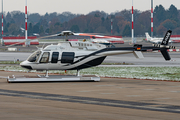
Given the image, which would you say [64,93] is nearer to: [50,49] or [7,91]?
[7,91]

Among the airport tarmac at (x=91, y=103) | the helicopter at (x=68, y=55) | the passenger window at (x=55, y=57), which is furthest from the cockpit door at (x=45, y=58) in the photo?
the airport tarmac at (x=91, y=103)

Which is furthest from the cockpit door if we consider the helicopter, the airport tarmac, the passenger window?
the airport tarmac

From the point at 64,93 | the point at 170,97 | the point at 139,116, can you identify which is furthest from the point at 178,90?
the point at 139,116

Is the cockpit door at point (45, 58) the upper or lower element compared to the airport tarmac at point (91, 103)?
upper

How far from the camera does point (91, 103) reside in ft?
46.9

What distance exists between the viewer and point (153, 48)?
24406mm

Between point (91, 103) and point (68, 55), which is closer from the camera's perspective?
point (91, 103)

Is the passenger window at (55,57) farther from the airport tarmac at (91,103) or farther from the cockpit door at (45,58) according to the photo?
the airport tarmac at (91,103)

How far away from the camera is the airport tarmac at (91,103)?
11.5 meters

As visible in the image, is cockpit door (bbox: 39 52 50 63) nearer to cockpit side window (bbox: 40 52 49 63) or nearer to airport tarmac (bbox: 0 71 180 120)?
cockpit side window (bbox: 40 52 49 63)

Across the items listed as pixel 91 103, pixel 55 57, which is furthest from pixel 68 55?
pixel 91 103

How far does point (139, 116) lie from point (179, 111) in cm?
187

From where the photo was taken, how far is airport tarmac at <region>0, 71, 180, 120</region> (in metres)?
11.5

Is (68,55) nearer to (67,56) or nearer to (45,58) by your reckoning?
(67,56)
